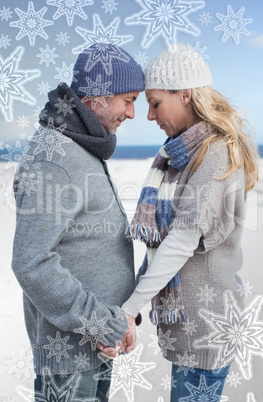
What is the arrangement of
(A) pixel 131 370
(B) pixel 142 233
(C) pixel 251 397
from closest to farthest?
(B) pixel 142 233 < (A) pixel 131 370 < (C) pixel 251 397

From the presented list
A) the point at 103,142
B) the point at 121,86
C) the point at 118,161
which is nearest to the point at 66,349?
the point at 103,142

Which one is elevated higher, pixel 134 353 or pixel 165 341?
pixel 165 341

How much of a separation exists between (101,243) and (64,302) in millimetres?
204

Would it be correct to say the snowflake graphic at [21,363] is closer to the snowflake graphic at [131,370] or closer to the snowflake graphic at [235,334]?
the snowflake graphic at [131,370]

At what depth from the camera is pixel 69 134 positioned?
1288 millimetres

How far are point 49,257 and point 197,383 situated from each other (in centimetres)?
62

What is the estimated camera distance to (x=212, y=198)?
52.1 inches

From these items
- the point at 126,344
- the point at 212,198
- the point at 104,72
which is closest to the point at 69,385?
the point at 126,344

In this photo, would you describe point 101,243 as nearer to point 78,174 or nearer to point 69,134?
point 78,174

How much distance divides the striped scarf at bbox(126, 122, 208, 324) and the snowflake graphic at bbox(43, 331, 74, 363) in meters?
0.29

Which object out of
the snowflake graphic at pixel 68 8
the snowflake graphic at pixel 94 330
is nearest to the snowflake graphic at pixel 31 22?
the snowflake graphic at pixel 68 8

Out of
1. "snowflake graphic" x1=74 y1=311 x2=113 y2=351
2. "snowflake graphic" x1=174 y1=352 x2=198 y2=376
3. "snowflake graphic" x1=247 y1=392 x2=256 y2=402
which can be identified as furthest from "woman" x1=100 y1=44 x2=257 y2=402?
"snowflake graphic" x1=247 y1=392 x2=256 y2=402

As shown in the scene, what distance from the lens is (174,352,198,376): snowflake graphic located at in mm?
1386

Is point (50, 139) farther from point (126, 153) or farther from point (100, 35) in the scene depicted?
point (126, 153)
